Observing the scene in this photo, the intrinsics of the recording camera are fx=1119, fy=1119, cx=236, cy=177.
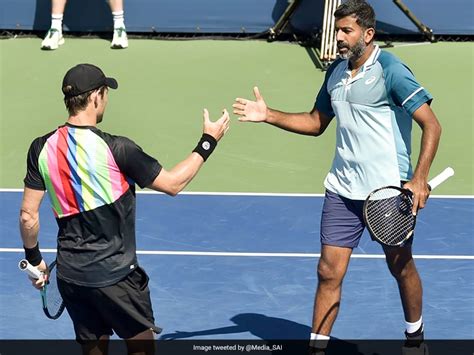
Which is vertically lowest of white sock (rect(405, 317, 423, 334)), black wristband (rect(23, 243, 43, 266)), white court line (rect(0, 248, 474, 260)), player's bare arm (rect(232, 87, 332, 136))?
white court line (rect(0, 248, 474, 260))

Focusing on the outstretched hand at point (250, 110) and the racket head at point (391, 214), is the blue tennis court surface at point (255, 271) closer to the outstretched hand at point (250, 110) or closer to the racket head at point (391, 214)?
the racket head at point (391, 214)

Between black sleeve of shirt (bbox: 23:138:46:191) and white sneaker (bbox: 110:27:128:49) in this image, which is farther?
white sneaker (bbox: 110:27:128:49)

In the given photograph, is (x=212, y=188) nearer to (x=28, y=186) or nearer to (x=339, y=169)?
(x=339, y=169)

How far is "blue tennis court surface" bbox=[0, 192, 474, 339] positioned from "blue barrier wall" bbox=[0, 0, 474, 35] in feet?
13.7

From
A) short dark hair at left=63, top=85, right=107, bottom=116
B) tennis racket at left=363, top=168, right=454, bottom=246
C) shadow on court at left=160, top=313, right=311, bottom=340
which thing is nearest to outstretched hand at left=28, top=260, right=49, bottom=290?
short dark hair at left=63, top=85, right=107, bottom=116

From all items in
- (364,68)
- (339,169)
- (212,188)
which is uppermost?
(364,68)

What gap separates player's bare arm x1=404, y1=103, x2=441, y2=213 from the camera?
670cm

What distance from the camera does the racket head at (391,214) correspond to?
22.1ft

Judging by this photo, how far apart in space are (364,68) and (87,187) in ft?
6.61

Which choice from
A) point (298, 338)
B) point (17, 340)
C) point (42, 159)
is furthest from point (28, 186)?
point (298, 338)

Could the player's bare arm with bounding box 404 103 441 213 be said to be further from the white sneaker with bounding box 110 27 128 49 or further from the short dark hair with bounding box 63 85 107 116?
the white sneaker with bounding box 110 27 128 49

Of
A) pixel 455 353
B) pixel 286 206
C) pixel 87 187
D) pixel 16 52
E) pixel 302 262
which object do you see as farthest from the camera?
pixel 16 52

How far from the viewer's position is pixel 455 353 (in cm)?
745

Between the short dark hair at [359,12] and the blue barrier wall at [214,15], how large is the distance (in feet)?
22.7
